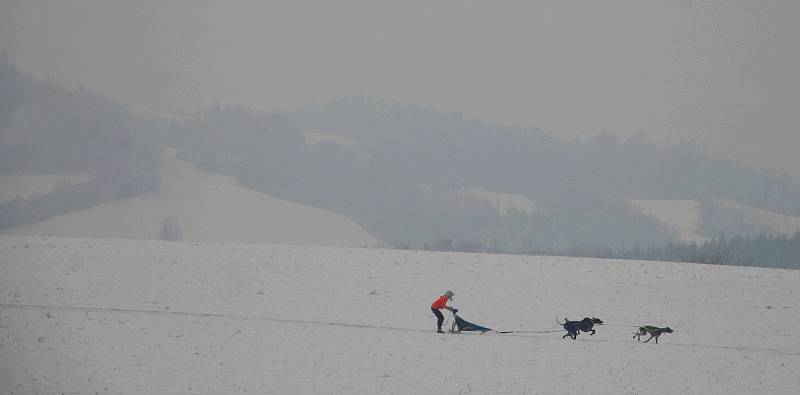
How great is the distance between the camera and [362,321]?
→ 30.7 meters

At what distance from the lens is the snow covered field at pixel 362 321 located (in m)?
20.3

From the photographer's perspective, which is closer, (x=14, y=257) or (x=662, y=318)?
(x=662, y=318)

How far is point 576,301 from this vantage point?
3588cm

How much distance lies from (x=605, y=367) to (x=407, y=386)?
654 centimetres

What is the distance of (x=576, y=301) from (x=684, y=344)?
25.6 ft

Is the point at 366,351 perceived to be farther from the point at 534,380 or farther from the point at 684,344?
the point at 684,344

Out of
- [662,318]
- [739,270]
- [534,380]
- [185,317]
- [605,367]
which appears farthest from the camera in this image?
[739,270]

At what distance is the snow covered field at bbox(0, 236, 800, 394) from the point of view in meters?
20.3

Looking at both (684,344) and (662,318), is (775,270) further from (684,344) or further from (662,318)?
(684,344)

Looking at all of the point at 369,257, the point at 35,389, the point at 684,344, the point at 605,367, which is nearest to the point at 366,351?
the point at 605,367

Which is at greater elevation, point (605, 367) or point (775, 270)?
point (775, 270)

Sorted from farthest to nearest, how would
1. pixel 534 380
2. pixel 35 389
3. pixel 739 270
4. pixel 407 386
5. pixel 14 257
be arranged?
pixel 739 270, pixel 14 257, pixel 534 380, pixel 407 386, pixel 35 389

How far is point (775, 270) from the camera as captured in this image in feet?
143

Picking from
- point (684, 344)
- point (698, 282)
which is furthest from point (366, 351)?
point (698, 282)
